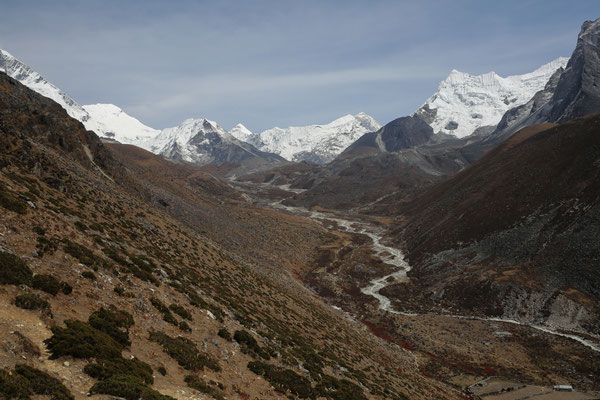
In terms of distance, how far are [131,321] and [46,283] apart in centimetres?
446

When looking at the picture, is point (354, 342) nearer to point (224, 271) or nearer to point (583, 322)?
point (224, 271)

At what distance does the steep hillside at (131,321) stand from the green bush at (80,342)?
57 millimetres

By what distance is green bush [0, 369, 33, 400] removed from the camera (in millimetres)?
9477

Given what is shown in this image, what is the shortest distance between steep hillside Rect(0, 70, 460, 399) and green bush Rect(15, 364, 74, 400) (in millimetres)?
42

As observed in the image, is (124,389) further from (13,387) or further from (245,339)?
(245,339)

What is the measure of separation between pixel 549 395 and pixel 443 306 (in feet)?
105

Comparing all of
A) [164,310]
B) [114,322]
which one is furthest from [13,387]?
[164,310]

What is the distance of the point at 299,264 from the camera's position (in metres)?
96.8

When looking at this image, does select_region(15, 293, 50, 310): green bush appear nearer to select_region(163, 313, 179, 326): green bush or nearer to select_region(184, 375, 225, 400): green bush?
select_region(163, 313, 179, 326): green bush

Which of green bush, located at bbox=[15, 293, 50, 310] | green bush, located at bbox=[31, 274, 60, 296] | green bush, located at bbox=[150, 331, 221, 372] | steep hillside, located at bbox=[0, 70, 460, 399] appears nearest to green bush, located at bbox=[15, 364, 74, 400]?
steep hillside, located at bbox=[0, 70, 460, 399]

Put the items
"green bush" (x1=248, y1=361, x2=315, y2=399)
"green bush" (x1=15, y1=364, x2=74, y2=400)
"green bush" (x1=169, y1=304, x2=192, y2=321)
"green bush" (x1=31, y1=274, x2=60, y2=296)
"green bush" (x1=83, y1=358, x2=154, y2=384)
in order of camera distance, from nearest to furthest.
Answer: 1. "green bush" (x1=15, y1=364, x2=74, y2=400)
2. "green bush" (x1=83, y1=358, x2=154, y2=384)
3. "green bush" (x1=31, y1=274, x2=60, y2=296)
4. "green bush" (x1=248, y1=361, x2=315, y2=399)
5. "green bush" (x1=169, y1=304, x2=192, y2=321)

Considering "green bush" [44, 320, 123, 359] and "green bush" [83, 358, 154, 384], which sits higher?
"green bush" [44, 320, 123, 359]

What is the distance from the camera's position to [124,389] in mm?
12008

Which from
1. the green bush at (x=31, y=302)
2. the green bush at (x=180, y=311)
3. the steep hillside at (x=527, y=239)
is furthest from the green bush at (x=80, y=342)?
the steep hillside at (x=527, y=239)
